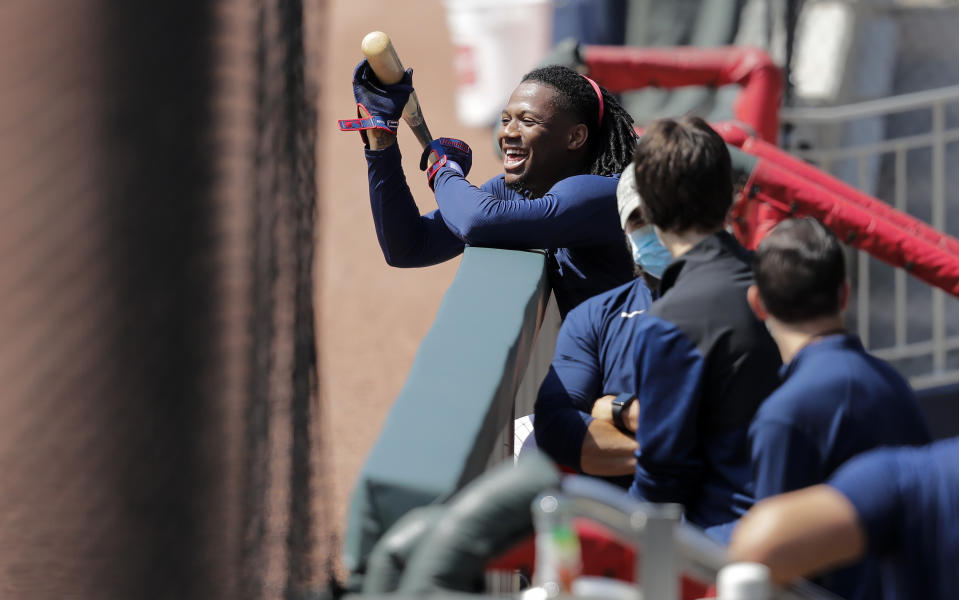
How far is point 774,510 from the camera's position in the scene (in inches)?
56.6

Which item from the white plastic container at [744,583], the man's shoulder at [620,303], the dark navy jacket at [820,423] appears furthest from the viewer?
the man's shoulder at [620,303]

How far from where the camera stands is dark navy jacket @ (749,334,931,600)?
66.3 inches

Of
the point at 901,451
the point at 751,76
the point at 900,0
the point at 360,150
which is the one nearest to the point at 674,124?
the point at 901,451

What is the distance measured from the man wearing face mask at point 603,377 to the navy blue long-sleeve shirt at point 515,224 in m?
0.29

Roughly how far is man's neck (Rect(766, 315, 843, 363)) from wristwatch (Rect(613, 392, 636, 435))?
48 cm

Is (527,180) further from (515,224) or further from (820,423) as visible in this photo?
(820,423)

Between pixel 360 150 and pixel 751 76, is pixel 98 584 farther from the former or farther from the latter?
pixel 360 150

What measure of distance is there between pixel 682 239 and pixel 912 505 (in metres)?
0.70

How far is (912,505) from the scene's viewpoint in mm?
1498

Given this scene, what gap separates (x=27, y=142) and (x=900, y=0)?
7805 millimetres

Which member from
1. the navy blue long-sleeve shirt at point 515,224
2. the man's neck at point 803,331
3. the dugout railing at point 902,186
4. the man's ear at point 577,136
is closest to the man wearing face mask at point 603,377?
the navy blue long-sleeve shirt at point 515,224

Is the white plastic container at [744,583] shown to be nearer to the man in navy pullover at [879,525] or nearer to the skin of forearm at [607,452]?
the man in navy pullover at [879,525]

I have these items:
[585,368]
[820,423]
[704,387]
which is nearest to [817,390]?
[820,423]

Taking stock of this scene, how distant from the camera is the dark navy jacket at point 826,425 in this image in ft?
5.53
